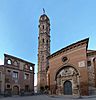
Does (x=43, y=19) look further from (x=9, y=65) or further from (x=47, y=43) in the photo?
(x=9, y=65)

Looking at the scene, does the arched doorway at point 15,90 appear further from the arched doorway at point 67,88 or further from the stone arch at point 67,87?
the arched doorway at point 67,88

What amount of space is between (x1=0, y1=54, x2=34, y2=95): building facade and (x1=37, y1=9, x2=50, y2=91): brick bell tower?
32.9ft

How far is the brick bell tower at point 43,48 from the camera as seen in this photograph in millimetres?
Answer: 52228

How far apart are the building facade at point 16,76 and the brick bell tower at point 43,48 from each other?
10039 mm

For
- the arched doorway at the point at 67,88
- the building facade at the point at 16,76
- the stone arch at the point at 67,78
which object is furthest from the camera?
the building facade at the point at 16,76

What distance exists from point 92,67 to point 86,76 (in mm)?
3328

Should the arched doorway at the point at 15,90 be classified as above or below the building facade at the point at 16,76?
below

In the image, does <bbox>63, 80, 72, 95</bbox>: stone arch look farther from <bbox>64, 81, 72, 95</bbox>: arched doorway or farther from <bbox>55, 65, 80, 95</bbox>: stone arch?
<bbox>55, 65, 80, 95</bbox>: stone arch

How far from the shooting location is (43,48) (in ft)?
182

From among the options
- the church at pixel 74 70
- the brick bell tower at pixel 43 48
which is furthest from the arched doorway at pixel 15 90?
the brick bell tower at pixel 43 48

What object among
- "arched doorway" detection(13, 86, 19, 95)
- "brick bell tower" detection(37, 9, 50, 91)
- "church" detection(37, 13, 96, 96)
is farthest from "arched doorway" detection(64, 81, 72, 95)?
"brick bell tower" detection(37, 9, 50, 91)

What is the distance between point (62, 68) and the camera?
2744cm

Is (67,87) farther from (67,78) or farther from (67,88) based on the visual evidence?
(67,78)

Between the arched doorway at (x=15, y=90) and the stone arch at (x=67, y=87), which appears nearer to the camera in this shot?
the stone arch at (x=67, y=87)
